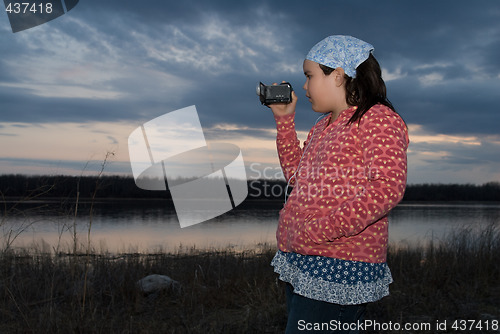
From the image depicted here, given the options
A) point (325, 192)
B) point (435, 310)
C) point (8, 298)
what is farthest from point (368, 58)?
point (8, 298)

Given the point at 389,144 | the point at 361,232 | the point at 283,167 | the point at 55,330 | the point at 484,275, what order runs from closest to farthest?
the point at 389,144 → the point at 361,232 → the point at 283,167 → the point at 55,330 → the point at 484,275

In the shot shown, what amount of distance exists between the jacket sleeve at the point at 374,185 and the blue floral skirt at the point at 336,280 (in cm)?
11

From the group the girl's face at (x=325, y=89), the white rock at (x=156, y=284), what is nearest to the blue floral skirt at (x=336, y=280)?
the girl's face at (x=325, y=89)

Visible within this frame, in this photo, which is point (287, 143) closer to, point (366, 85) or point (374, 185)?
point (366, 85)

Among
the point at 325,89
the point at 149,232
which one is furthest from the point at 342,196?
the point at 149,232

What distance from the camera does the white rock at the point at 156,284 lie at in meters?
4.86

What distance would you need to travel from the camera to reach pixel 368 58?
1492 millimetres

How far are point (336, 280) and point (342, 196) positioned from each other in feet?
0.87

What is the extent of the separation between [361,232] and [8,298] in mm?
4109

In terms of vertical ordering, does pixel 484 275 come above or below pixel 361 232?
below

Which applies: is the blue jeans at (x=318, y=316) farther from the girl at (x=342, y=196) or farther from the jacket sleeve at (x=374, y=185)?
the jacket sleeve at (x=374, y=185)

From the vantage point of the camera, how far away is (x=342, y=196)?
137 centimetres

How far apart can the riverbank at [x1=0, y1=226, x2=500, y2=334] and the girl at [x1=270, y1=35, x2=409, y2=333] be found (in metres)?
2.09

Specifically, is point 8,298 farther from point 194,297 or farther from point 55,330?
point 194,297
